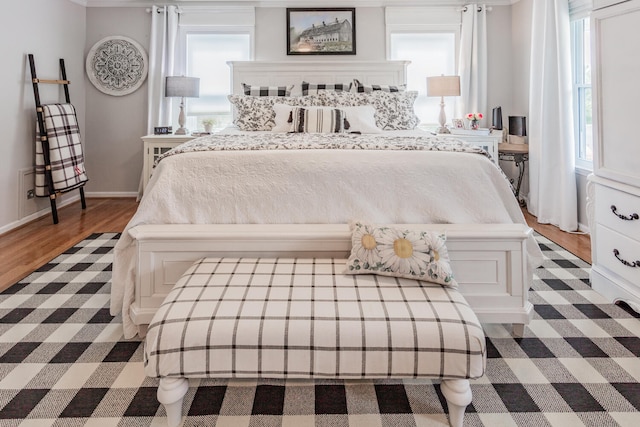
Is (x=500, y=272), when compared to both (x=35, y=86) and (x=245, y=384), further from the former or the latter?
(x=35, y=86)

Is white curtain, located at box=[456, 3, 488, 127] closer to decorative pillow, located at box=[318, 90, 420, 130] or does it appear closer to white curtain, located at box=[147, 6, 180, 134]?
decorative pillow, located at box=[318, 90, 420, 130]

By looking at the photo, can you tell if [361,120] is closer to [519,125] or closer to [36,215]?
[519,125]

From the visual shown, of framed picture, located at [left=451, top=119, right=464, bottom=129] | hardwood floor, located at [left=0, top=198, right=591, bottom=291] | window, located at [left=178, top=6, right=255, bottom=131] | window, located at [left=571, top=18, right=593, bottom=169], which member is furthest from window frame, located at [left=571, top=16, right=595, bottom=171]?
window, located at [left=178, top=6, right=255, bottom=131]

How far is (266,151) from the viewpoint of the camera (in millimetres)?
2154

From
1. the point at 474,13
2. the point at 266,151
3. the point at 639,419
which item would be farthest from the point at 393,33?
the point at 639,419

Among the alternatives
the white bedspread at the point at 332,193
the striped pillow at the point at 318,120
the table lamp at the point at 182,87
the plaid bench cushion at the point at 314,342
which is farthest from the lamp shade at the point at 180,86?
the plaid bench cushion at the point at 314,342

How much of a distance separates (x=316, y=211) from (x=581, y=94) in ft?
10.2

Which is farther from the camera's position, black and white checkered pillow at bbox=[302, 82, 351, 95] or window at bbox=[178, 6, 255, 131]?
window at bbox=[178, 6, 255, 131]

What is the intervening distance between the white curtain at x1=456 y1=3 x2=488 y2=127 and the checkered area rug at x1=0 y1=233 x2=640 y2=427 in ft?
10.3

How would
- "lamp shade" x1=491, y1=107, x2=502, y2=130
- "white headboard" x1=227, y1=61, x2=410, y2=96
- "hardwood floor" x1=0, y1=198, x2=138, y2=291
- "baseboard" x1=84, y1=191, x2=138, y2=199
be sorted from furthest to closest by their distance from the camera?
1. "baseboard" x1=84, y1=191, x2=138, y2=199
2. "white headboard" x1=227, y1=61, x2=410, y2=96
3. "lamp shade" x1=491, y1=107, x2=502, y2=130
4. "hardwood floor" x1=0, y1=198, x2=138, y2=291

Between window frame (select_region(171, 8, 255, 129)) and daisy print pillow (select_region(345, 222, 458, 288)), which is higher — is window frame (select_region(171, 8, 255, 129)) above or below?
above

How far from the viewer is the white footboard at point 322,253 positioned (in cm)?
185

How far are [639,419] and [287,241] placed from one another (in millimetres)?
1425

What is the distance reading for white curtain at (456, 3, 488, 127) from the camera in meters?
4.65
